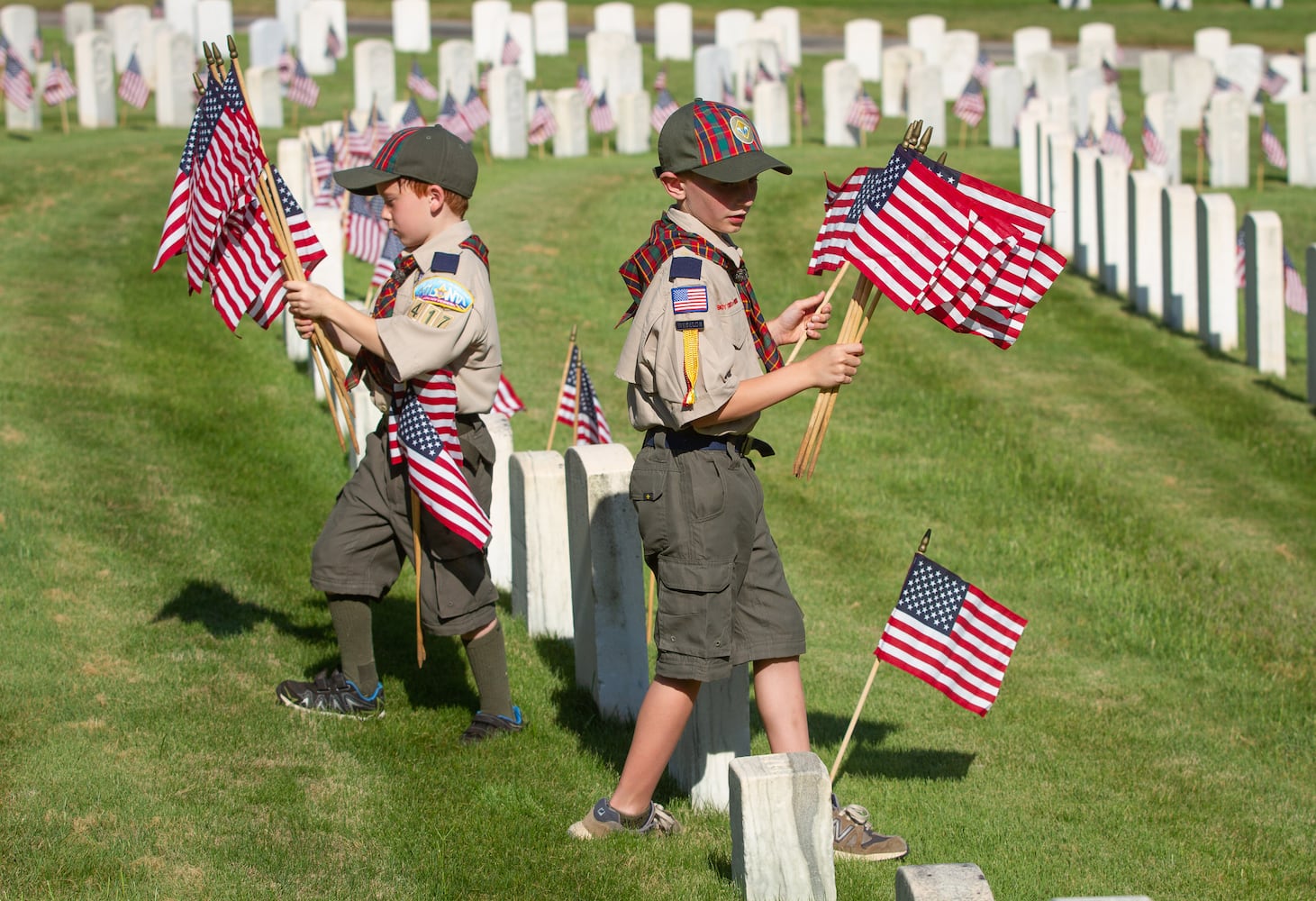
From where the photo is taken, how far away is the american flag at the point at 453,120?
16.6m

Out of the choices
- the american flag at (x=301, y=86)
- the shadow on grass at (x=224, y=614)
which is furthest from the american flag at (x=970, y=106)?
the shadow on grass at (x=224, y=614)

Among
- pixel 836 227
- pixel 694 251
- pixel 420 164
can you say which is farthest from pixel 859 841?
pixel 420 164

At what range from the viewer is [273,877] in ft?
13.1

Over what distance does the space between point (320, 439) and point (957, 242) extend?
5177mm

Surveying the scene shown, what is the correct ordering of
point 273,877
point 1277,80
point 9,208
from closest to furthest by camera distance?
point 273,877 → point 9,208 → point 1277,80

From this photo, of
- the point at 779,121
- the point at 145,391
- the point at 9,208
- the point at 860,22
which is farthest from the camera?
the point at 860,22

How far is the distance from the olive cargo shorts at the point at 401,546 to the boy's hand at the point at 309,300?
561 millimetres

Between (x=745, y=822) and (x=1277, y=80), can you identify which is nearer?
(x=745, y=822)

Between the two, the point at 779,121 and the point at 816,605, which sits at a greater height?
the point at 779,121

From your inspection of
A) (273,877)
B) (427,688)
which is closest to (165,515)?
(427,688)

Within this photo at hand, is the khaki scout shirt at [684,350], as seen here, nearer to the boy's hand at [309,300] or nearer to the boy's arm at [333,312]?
the boy's arm at [333,312]

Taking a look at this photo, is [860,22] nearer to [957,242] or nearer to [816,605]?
[816,605]

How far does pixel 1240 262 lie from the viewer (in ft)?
40.4

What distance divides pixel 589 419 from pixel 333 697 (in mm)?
2128
